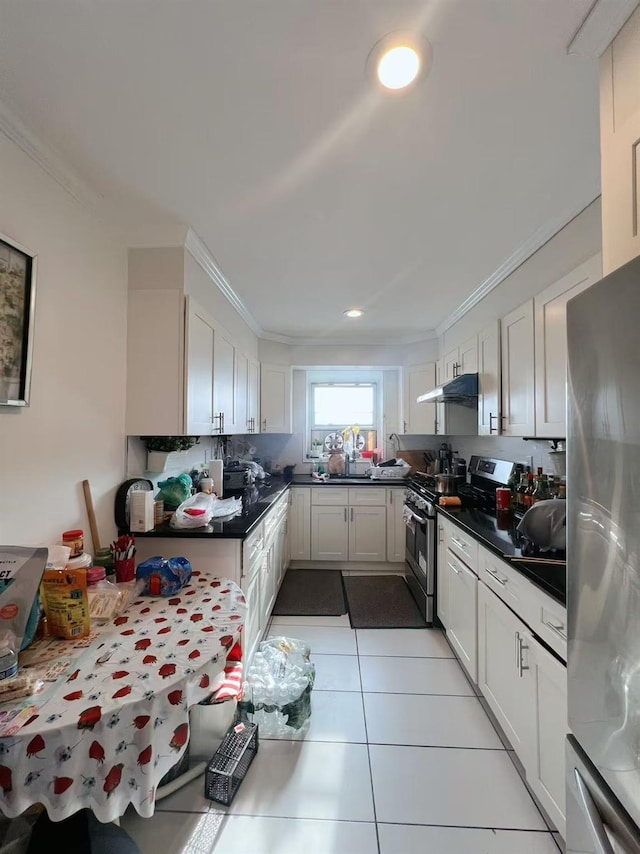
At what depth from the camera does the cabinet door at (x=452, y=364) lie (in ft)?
10.3

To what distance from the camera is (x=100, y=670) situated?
1017 mm

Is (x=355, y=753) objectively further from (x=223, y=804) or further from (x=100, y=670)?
(x=100, y=670)

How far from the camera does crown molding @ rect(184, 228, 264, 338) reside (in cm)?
196

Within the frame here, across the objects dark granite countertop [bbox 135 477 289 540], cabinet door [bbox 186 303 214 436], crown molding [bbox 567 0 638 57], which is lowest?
dark granite countertop [bbox 135 477 289 540]

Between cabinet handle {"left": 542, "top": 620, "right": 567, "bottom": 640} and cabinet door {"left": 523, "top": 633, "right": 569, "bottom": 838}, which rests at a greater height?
cabinet handle {"left": 542, "top": 620, "right": 567, "bottom": 640}

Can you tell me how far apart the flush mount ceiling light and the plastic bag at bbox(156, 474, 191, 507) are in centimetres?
207

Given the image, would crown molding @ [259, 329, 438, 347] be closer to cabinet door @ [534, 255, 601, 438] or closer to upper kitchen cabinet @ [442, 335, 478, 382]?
upper kitchen cabinet @ [442, 335, 478, 382]

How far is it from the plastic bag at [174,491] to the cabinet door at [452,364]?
2.39 m

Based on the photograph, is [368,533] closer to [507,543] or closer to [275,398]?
[275,398]

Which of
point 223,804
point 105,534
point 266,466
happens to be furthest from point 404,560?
point 105,534

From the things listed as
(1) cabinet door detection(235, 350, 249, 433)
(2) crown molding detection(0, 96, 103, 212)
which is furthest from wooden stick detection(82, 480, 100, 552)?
(1) cabinet door detection(235, 350, 249, 433)

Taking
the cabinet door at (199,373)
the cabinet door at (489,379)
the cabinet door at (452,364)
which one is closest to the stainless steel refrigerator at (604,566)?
the cabinet door at (489,379)

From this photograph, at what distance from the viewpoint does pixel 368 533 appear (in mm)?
3725

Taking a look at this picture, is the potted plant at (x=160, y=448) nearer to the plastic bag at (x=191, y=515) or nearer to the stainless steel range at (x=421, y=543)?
the plastic bag at (x=191, y=515)
